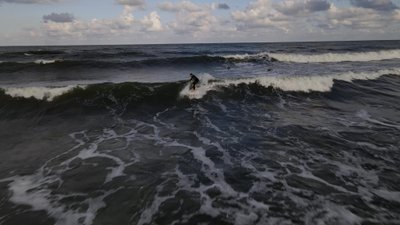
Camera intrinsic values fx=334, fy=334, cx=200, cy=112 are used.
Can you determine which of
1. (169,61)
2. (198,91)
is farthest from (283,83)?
(169,61)

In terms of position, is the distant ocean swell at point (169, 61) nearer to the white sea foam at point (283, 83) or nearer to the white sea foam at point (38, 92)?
the white sea foam at point (38, 92)

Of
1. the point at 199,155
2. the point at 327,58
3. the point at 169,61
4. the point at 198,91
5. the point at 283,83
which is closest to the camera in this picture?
the point at 199,155

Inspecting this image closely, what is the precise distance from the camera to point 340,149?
8.46m

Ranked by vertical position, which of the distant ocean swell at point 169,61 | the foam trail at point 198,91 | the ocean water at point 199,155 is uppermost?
the distant ocean swell at point 169,61

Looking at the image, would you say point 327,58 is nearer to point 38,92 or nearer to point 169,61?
point 169,61

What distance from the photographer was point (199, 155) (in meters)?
8.24

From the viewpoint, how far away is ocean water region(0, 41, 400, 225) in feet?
18.3

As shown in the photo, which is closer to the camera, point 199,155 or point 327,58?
point 199,155

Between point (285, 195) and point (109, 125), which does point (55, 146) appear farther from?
point (285, 195)

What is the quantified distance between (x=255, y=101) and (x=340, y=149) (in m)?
6.59

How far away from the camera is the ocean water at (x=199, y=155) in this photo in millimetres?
5586

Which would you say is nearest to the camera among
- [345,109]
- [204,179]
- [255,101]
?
[204,179]

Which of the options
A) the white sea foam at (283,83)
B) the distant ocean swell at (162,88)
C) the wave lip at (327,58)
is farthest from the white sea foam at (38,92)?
the wave lip at (327,58)

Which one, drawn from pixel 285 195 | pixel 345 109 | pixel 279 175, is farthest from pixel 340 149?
A: pixel 345 109
